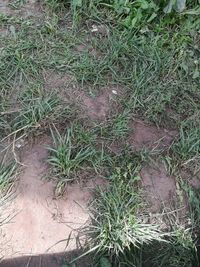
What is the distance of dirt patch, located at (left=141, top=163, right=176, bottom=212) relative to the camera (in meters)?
2.39

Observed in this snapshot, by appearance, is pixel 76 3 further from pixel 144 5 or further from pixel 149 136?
pixel 149 136

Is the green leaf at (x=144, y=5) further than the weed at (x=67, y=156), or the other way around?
the green leaf at (x=144, y=5)

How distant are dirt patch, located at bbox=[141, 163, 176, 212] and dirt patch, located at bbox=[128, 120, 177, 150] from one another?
0.17 m

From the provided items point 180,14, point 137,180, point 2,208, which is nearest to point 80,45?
point 180,14

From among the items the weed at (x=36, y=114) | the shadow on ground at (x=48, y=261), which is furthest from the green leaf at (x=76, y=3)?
the shadow on ground at (x=48, y=261)

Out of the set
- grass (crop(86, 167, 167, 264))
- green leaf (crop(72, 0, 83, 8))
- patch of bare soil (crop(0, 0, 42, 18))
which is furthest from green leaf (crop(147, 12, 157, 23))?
grass (crop(86, 167, 167, 264))

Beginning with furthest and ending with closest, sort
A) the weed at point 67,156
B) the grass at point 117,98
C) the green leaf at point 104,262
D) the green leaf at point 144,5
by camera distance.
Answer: the green leaf at point 144,5 → the weed at point 67,156 → the grass at point 117,98 → the green leaf at point 104,262

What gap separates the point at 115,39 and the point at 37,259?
1838 millimetres

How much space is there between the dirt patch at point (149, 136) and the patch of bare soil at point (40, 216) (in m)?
0.49

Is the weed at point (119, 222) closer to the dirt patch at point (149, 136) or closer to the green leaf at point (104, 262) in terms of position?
the green leaf at point (104, 262)

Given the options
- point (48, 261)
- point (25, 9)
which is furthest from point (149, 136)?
point (25, 9)

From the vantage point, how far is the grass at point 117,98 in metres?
2.21

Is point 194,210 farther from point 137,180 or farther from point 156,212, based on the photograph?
point 137,180

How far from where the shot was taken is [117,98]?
9.31 ft
